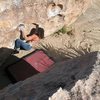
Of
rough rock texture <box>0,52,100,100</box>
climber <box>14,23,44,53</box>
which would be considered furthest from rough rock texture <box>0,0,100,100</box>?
climber <box>14,23,44,53</box>

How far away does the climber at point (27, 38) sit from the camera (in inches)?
277

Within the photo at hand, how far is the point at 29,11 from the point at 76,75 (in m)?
4.73

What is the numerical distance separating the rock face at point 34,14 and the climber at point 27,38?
0.36ft

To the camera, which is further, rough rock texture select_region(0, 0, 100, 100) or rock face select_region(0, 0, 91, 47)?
rock face select_region(0, 0, 91, 47)

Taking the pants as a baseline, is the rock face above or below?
above

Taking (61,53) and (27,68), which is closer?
(27,68)

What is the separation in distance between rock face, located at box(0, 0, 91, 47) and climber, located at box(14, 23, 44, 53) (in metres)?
0.11

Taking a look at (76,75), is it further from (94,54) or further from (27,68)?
(27,68)

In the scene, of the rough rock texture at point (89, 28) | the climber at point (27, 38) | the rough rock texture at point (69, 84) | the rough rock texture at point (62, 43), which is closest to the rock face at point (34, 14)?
the rough rock texture at point (62, 43)

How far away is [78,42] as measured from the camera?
7742 mm

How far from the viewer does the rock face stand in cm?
649

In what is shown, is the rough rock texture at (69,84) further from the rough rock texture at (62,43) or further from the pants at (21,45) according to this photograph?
the pants at (21,45)

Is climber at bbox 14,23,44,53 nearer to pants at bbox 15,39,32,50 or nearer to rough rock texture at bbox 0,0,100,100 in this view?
pants at bbox 15,39,32,50

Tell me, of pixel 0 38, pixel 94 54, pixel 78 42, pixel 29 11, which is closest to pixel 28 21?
pixel 29 11
